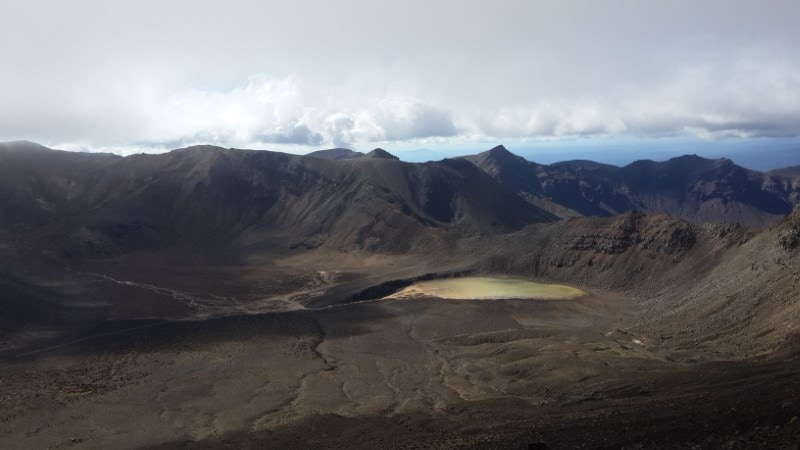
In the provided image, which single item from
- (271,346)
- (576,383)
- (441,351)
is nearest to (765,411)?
(576,383)

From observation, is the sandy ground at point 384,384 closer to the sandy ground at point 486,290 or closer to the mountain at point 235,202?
the sandy ground at point 486,290

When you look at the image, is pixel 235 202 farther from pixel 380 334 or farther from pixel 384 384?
pixel 384 384

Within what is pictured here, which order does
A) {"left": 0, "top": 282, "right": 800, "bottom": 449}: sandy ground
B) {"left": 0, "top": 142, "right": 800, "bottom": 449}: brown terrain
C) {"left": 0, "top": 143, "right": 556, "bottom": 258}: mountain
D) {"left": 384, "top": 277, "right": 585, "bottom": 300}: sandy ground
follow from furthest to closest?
{"left": 0, "top": 143, "right": 556, "bottom": 258}: mountain → {"left": 384, "top": 277, "right": 585, "bottom": 300}: sandy ground → {"left": 0, "top": 142, "right": 800, "bottom": 449}: brown terrain → {"left": 0, "top": 282, "right": 800, "bottom": 449}: sandy ground

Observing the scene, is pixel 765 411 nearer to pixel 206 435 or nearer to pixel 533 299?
pixel 206 435

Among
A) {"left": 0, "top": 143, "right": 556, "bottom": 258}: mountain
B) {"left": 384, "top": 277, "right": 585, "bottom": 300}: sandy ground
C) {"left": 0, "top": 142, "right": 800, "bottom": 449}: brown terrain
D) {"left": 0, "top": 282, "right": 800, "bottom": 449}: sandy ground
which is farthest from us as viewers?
{"left": 0, "top": 143, "right": 556, "bottom": 258}: mountain

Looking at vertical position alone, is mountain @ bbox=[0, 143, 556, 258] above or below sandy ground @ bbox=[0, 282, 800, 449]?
above

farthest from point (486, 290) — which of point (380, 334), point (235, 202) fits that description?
point (235, 202)

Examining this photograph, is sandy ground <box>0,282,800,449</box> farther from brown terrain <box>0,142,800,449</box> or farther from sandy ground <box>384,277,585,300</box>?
sandy ground <box>384,277,585,300</box>

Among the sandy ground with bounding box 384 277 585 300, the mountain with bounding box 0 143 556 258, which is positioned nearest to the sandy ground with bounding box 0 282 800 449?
the sandy ground with bounding box 384 277 585 300

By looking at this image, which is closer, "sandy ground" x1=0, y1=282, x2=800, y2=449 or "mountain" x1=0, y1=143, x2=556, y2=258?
"sandy ground" x1=0, y1=282, x2=800, y2=449
